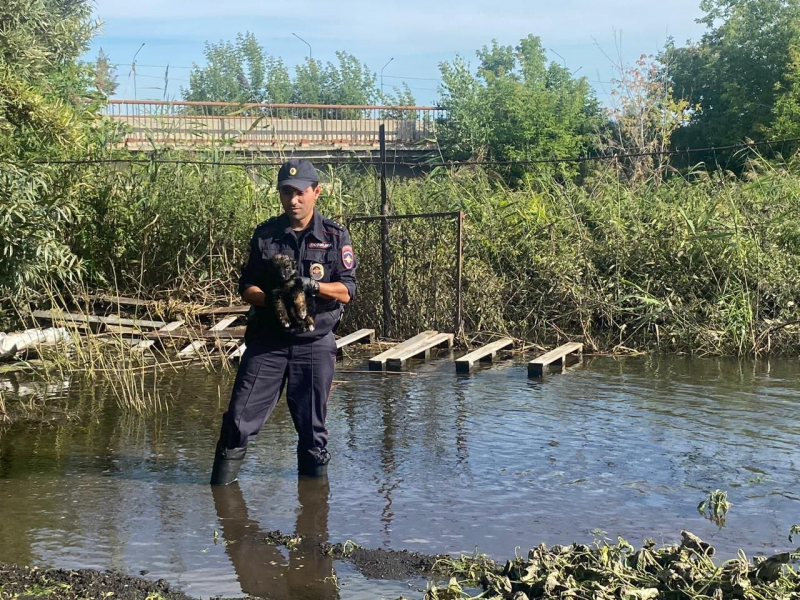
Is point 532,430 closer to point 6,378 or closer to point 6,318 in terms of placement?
point 6,378

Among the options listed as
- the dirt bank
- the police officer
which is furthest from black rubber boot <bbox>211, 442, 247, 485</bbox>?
the dirt bank

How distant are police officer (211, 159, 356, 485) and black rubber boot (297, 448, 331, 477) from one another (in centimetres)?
20

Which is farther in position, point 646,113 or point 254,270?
point 646,113

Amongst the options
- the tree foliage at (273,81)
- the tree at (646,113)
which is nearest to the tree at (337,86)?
the tree foliage at (273,81)

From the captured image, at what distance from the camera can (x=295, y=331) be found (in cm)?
510

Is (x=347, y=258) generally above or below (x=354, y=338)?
above

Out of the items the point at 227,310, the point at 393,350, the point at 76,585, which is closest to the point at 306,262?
the point at 76,585

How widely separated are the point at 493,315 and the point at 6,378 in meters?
5.36

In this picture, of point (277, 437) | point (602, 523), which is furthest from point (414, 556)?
point (277, 437)

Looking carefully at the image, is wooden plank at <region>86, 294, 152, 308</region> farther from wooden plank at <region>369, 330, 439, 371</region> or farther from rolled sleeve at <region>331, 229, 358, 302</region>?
rolled sleeve at <region>331, 229, 358, 302</region>

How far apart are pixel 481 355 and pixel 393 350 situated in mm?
923

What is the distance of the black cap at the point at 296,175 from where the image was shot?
5.05 metres

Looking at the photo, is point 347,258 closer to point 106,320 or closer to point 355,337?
point 355,337

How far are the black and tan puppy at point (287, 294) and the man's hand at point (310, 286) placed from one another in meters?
0.02
